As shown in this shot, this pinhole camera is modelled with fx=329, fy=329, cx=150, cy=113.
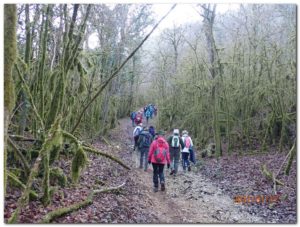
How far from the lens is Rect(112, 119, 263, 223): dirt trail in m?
8.19

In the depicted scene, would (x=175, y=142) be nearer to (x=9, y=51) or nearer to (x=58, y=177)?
(x=58, y=177)

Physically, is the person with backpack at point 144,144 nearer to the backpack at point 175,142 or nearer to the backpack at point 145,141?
the backpack at point 145,141

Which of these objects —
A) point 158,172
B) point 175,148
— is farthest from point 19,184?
point 175,148

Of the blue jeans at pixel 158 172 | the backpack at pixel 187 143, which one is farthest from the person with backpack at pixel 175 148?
the blue jeans at pixel 158 172

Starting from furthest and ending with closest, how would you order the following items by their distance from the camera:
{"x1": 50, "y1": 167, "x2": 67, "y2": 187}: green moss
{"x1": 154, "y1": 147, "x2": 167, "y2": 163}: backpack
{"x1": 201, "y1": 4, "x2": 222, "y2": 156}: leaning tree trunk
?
{"x1": 201, "y1": 4, "x2": 222, "y2": 156}: leaning tree trunk
{"x1": 154, "y1": 147, "x2": 167, "y2": 163}: backpack
{"x1": 50, "y1": 167, "x2": 67, "y2": 187}: green moss

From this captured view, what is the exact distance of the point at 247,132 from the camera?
57.9 ft

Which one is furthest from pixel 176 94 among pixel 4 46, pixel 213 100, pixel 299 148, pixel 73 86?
pixel 4 46

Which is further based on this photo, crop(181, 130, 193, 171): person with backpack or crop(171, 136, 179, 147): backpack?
crop(181, 130, 193, 171): person with backpack

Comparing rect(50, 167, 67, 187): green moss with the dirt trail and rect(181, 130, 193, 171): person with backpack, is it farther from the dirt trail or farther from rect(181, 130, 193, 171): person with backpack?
rect(181, 130, 193, 171): person with backpack

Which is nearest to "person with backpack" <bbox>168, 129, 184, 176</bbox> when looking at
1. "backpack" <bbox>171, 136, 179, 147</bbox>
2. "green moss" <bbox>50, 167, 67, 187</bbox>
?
"backpack" <bbox>171, 136, 179, 147</bbox>

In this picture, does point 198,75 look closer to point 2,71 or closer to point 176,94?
point 176,94

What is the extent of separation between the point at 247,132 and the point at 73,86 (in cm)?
979
